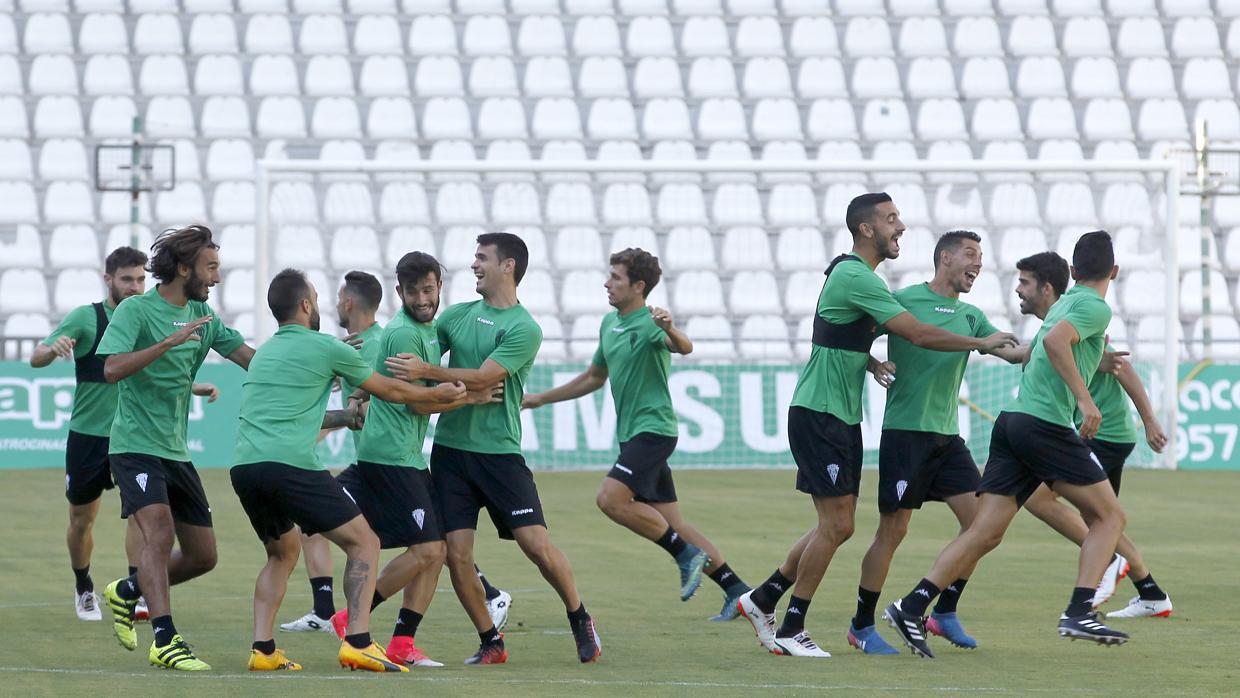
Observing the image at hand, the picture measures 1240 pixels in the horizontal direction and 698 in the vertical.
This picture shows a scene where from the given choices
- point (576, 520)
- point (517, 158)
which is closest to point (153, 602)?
point (576, 520)

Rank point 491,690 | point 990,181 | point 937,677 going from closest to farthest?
point 491,690 < point 937,677 < point 990,181

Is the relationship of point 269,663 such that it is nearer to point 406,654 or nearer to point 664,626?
point 406,654

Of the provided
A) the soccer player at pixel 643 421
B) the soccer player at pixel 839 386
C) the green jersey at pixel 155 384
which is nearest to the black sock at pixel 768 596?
the soccer player at pixel 839 386

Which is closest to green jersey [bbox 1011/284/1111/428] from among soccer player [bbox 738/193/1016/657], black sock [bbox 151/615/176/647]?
soccer player [bbox 738/193/1016/657]

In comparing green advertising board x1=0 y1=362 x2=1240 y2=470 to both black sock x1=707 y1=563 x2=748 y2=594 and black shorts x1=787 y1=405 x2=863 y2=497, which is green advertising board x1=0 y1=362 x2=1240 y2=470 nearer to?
black sock x1=707 y1=563 x2=748 y2=594

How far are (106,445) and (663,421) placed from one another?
328cm

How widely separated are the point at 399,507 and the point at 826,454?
2.10 metres

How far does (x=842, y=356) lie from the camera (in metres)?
8.45

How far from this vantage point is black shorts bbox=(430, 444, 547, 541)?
812 cm

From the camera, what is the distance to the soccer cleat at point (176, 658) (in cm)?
762

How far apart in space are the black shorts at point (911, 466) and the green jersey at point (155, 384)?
136 inches

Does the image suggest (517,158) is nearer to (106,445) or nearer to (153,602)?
(106,445)

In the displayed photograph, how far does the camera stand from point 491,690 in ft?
23.4

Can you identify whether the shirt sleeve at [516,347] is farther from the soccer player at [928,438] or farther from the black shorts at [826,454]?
the soccer player at [928,438]
